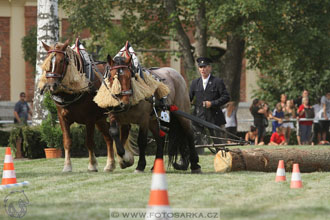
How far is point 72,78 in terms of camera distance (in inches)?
450

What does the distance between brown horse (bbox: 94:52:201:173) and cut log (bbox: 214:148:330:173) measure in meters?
0.50

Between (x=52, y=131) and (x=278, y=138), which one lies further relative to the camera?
(x=278, y=138)

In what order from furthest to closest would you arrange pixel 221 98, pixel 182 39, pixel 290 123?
pixel 182 39, pixel 290 123, pixel 221 98

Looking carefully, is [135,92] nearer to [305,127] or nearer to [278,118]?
[278,118]

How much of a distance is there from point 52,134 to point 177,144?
17.8 feet

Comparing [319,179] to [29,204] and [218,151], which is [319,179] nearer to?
[218,151]

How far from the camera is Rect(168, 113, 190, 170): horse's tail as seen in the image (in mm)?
12375

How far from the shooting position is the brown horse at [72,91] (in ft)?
36.6

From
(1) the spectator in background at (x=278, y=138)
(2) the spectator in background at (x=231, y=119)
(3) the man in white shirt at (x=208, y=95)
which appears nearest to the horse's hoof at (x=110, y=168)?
(3) the man in white shirt at (x=208, y=95)

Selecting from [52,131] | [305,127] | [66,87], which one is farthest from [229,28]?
[66,87]

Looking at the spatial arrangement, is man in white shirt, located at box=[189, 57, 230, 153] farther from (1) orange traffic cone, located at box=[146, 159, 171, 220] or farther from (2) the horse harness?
(1) orange traffic cone, located at box=[146, 159, 171, 220]

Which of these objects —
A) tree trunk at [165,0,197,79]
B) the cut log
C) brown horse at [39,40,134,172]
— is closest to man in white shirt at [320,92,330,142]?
tree trunk at [165,0,197,79]

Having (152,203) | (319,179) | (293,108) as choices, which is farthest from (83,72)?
(293,108)

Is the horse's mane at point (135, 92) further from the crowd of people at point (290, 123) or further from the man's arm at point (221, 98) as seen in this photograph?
the crowd of people at point (290, 123)
